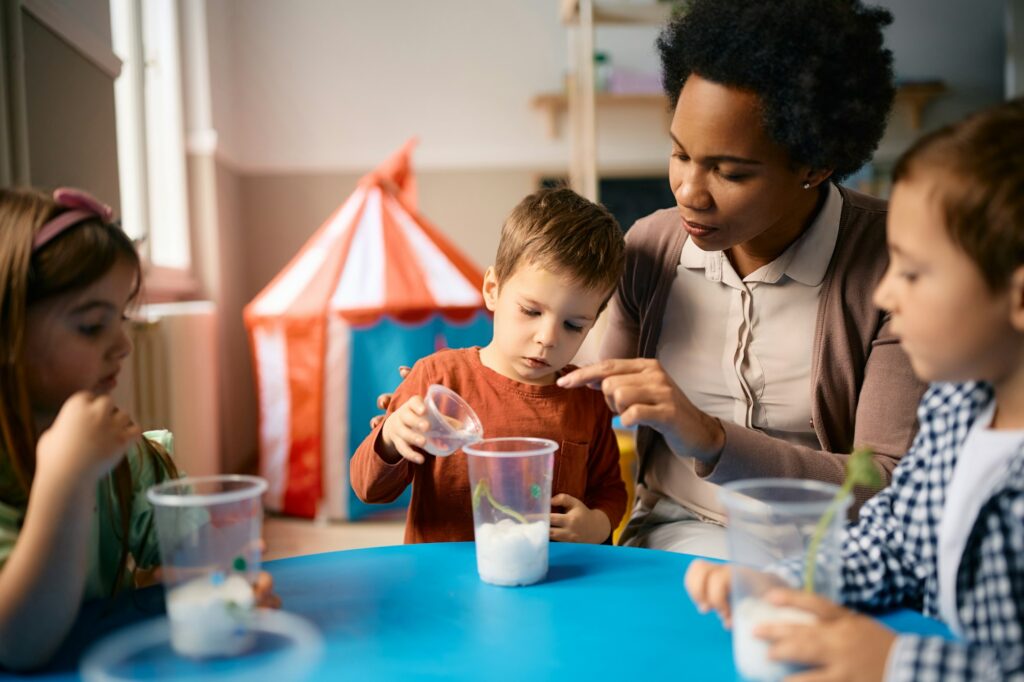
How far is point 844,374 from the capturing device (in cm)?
134

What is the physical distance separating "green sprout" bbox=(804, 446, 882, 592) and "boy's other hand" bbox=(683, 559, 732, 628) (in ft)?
0.26

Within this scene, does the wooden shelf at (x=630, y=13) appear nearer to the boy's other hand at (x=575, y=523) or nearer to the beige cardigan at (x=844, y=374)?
the beige cardigan at (x=844, y=374)

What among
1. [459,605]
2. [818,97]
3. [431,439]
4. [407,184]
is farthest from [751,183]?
[407,184]

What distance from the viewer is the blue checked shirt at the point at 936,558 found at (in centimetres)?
62

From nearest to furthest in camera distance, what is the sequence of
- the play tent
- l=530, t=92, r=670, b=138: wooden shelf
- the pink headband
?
1. the pink headband
2. the play tent
3. l=530, t=92, r=670, b=138: wooden shelf

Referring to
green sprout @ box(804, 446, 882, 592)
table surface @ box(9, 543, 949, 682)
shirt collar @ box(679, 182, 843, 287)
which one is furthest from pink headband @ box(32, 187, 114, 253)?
shirt collar @ box(679, 182, 843, 287)

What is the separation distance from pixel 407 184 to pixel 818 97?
2782 millimetres

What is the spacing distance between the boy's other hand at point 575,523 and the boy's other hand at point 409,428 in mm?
208

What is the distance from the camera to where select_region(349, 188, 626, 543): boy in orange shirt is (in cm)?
126

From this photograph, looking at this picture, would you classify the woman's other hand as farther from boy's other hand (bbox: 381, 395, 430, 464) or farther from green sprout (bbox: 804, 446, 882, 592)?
green sprout (bbox: 804, 446, 882, 592)

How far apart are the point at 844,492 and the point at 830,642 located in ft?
0.37

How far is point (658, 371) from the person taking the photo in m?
1.04

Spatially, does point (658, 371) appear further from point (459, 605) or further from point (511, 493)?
point (459, 605)

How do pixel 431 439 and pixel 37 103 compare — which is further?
pixel 37 103
